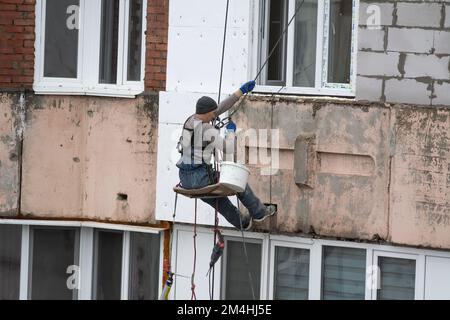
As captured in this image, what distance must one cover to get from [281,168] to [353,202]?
0.86 m

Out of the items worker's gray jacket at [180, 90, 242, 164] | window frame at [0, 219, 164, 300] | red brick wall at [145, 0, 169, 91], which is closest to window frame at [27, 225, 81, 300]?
window frame at [0, 219, 164, 300]

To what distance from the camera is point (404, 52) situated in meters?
13.3

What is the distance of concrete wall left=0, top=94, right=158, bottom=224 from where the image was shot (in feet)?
48.3

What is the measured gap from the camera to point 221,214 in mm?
13758

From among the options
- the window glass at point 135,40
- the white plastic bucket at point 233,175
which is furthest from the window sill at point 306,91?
the window glass at point 135,40

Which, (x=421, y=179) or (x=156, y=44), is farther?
(x=156, y=44)

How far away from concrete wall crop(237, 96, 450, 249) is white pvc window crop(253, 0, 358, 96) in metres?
0.34

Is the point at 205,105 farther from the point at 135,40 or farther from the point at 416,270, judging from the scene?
the point at 416,270

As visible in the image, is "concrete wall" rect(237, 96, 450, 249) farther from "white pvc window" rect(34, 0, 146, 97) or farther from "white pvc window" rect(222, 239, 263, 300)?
"white pvc window" rect(34, 0, 146, 97)

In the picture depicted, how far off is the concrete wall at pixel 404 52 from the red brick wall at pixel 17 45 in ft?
12.6

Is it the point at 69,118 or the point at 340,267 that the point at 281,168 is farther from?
the point at 69,118

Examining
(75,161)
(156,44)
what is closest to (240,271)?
(75,161)

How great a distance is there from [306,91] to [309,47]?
0.48 meters
